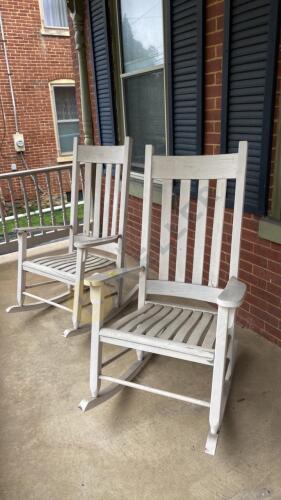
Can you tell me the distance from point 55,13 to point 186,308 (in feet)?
22.2

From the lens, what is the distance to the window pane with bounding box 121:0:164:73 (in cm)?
252

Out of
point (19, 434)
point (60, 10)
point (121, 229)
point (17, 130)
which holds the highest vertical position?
point (60, 10)

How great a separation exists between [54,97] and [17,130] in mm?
979

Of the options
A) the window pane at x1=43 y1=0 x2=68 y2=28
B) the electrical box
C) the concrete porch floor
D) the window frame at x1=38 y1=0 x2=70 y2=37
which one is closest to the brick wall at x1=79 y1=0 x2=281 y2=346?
the concrete porch floor

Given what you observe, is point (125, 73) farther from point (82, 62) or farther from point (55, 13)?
point (55, 13)

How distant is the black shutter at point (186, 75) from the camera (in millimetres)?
2092

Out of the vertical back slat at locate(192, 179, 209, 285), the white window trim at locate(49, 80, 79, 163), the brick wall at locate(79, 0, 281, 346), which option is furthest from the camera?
the white window trim at locate(49, 80, 79, 163)

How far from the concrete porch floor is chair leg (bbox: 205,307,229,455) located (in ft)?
0.27

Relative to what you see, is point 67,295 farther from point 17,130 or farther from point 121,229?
point 17,130

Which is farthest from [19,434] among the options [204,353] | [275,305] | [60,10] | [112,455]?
[60,10]

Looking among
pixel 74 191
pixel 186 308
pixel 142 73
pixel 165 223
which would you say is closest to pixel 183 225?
pixel 165 223

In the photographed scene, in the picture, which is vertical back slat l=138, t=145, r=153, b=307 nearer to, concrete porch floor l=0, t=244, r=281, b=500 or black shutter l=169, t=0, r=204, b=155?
concrete porch floor l=0, t=244, r=281, b=500

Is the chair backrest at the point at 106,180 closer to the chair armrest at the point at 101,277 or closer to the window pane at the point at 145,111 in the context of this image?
the window pane at the point at 145,111

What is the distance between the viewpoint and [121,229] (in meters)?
2.36
